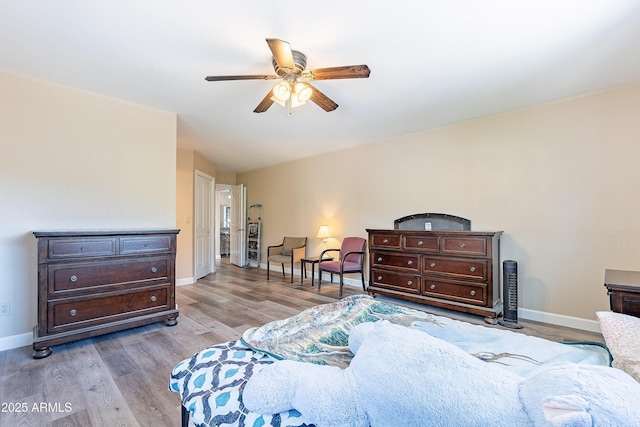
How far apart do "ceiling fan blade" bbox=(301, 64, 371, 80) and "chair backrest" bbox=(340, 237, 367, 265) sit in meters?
3.06

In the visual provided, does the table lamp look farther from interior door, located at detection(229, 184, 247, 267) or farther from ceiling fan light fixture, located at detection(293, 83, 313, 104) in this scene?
ceiling fan light fixture, located at detection(293, 83, 313, 104)

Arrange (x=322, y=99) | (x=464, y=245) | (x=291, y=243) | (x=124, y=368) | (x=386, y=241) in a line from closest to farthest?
(x=124, y=368)
(x=322, y=99)
(x=464, y=245)
(x=386, y=241)
(x=291, y=243)

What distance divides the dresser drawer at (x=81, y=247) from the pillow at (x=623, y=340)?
359 cm

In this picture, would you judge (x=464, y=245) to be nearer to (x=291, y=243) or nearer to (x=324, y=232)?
(x=324, y=232)

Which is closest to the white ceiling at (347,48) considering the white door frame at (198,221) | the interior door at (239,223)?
the white door frame at (198,221)

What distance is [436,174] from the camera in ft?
13.6

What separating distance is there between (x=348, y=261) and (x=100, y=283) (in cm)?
332

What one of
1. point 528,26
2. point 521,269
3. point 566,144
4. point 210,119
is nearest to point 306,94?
point 528,26

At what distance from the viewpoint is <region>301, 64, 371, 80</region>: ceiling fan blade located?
208 cm

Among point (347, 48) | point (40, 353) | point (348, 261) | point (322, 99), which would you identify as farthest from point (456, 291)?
point (40, 353)

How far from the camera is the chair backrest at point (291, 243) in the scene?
19.4 feet

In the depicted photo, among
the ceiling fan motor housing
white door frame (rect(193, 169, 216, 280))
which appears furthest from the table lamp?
the ceiling fan motor housing

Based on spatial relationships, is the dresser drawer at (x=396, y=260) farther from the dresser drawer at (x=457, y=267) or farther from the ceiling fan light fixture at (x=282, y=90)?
the ceiling fan light fixture at (x=282, y=90)

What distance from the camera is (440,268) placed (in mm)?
3555
